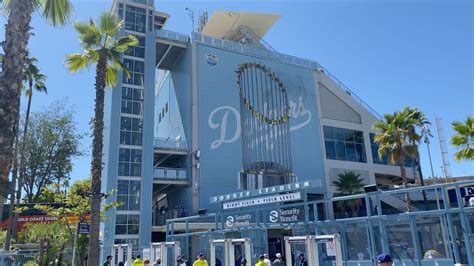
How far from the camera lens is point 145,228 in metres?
32.6

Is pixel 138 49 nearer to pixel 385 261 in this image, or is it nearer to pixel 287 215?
pixel 287 215

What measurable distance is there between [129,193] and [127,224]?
251cm

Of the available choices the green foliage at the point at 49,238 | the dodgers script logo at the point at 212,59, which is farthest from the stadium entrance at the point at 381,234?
the dodgers script logo at the point at 212,59

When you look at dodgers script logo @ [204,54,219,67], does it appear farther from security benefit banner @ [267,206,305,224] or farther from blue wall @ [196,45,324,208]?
security benefit banner @ [267,206,305,224]

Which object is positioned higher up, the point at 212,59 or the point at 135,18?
the point at 135,18

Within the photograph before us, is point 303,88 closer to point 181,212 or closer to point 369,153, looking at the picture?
point 369,153

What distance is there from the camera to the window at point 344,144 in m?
43.2

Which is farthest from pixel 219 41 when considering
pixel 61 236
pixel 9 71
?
pixel 9 71

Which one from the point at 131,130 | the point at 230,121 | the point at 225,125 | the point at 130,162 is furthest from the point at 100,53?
the point at 230,121

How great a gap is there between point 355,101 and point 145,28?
24025 millimetres

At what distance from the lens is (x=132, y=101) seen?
118 feet

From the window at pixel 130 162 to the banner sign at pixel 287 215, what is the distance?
19.1 meters

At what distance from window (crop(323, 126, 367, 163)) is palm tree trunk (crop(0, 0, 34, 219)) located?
3814cm

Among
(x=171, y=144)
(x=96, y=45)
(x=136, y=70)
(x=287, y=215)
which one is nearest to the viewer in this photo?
(x=287, y=215)
